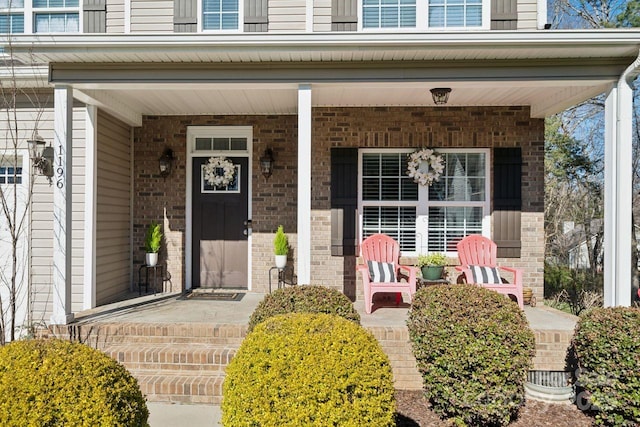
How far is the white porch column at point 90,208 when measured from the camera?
4.99m

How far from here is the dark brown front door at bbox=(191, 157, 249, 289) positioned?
6.22 metres

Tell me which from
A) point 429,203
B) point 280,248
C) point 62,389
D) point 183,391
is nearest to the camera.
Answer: point 62,389

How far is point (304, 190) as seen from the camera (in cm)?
428

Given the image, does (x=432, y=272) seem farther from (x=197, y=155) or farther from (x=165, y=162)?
(x=165, y=162)

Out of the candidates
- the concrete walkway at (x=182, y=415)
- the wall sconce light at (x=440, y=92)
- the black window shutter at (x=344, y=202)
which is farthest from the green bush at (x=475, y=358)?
the black window shutter at (x=344, y=202)

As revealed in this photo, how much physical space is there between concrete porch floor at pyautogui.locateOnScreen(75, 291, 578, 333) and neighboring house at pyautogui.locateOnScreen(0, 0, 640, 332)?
0.42m

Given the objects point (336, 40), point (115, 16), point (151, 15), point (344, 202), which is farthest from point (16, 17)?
point (344, 202)

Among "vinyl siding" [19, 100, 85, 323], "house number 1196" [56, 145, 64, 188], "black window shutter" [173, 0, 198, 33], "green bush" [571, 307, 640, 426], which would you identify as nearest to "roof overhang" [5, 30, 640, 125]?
"house number 1196" [56, 145, 64, 188]

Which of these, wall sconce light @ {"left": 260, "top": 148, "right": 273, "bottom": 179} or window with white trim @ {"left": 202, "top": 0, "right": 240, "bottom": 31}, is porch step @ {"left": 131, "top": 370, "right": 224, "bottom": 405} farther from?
window with white trim @ {"left": 202, "top": 0, "right": 240, "bottom": 31}

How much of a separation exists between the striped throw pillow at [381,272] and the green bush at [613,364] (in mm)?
2267

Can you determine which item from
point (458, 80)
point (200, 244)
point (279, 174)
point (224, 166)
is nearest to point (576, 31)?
point (458, 80)

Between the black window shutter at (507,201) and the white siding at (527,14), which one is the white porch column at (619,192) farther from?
the white siding at (527,14)

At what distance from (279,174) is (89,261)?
2673 mm

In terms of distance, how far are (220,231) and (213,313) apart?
171 cm
